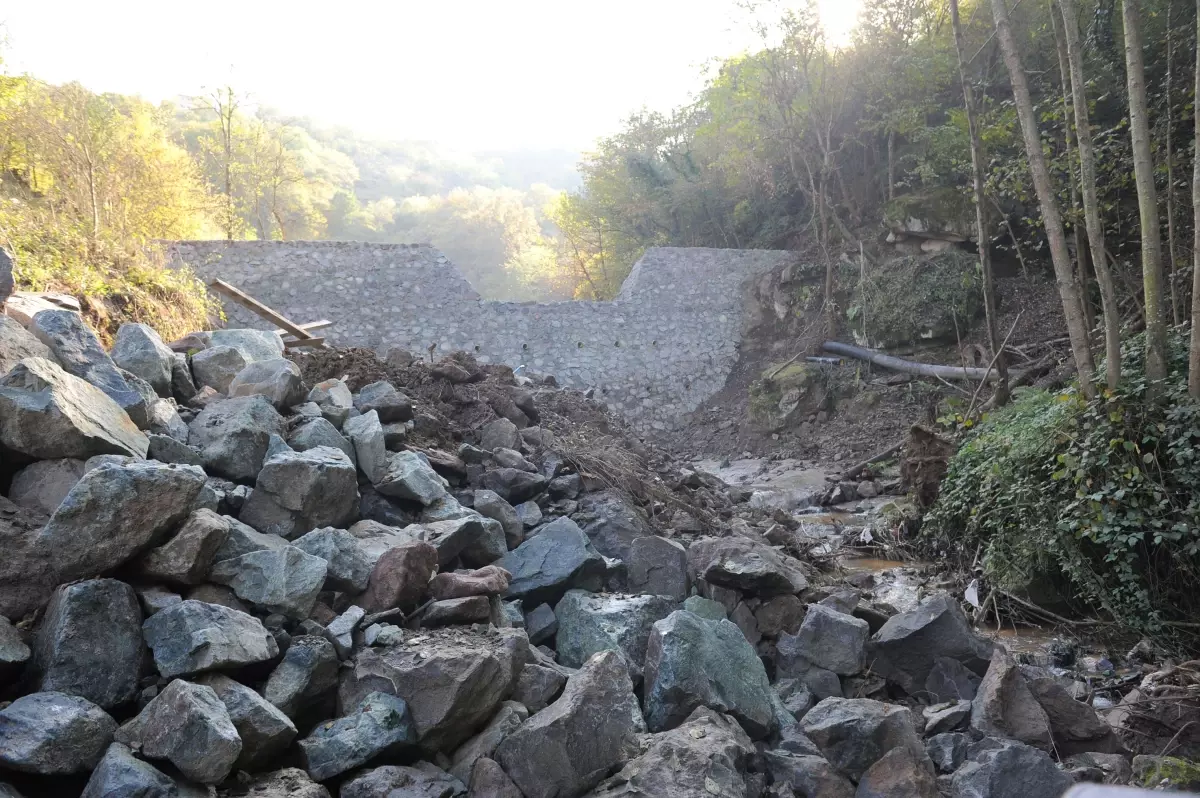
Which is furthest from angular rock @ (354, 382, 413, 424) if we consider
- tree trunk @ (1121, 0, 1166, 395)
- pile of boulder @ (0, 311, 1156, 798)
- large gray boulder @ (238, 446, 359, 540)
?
tree trunk @ (1121, 0, 1166, 395)

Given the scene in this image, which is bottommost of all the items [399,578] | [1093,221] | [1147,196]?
[399,578]

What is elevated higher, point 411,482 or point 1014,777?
point 411,482

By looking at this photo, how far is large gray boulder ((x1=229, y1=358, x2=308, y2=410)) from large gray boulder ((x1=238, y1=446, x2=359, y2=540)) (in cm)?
89

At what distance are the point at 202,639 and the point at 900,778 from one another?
2.48 meters

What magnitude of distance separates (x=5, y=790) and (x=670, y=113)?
76.3ft

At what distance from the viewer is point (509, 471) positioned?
4969mm

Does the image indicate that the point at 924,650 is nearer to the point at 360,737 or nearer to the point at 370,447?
the point at 360,737

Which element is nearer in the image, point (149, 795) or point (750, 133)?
point (149, 795)

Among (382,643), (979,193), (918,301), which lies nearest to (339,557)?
(382,643)

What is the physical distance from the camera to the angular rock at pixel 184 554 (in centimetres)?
286

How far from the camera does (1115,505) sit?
16.3ft

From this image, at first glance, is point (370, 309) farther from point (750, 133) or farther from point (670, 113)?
point (670, 113)

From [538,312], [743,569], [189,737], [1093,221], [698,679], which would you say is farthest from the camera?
[538,312]

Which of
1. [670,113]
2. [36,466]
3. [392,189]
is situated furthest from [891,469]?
[392,189]
